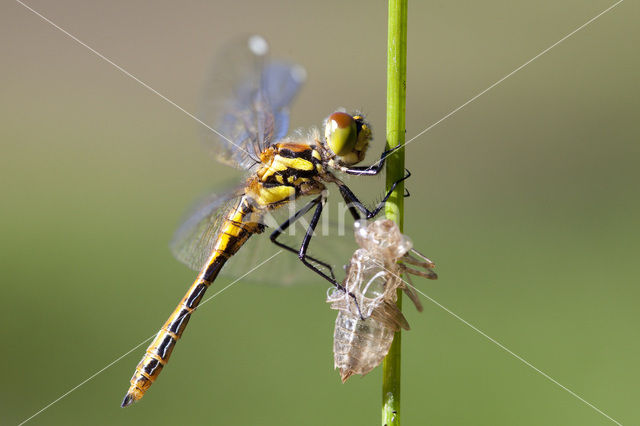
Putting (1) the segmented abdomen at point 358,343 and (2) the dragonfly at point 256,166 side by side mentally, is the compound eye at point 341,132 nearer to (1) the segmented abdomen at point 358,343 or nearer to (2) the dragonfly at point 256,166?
(2) the dragonfly at point 256,166

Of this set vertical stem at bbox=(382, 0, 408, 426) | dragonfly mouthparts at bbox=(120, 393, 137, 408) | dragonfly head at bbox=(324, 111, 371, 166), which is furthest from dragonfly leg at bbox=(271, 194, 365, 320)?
vertical stem at bbox=(382, 0, 408, 426)

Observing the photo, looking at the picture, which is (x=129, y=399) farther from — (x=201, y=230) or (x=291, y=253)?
(x=291, y=253)

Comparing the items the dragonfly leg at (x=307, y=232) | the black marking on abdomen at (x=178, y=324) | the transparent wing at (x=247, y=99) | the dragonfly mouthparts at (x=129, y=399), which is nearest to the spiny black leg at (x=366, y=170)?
the dragonfly leg at (x=307, y=232)

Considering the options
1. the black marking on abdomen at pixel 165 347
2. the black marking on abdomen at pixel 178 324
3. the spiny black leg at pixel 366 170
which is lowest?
the black marking on abdomen at pixel 165 347

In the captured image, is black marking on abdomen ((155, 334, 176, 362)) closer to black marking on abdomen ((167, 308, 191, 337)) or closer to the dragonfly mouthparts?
black marking on abdomen ((167, 308, 191, 337))

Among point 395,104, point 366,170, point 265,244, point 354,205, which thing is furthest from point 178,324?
point 395,104

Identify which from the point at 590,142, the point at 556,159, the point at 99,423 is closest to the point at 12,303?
the point at 99,423

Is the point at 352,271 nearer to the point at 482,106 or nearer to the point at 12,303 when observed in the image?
the point at 12,303
